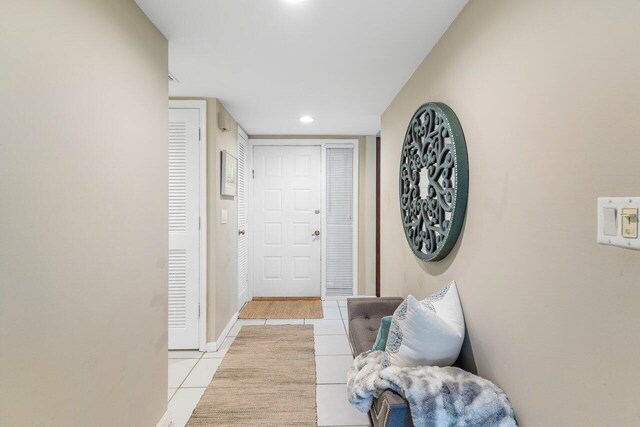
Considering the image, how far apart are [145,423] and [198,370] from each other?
1054 millimetres

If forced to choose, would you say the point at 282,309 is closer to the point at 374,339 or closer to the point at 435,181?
the point at 374,339

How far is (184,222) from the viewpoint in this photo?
3287 millimetres

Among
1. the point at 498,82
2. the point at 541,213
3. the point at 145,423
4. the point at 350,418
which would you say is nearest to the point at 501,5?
the point at 498,82

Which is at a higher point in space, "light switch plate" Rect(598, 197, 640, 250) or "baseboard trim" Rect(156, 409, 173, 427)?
"light switch plate" Rect(598, 197, 640, 250)

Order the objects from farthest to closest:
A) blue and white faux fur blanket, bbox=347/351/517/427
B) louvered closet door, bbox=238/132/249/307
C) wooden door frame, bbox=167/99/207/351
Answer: louvered closet door, bbox=238/132/249/307 → wooden door frame, bbox=167/99/207/351 → blue and white faux fur blanket, bbox=347/351/517/427

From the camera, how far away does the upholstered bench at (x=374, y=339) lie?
1364 mm

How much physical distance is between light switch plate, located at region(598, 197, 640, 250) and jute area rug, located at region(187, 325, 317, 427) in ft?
6.31

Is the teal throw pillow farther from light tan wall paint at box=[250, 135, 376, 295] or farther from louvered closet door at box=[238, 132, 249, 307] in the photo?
light tan wall paint at box=[250, 135, 376, 295]

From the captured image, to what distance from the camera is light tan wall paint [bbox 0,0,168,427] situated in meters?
1.04

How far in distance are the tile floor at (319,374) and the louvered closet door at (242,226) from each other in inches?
27.9

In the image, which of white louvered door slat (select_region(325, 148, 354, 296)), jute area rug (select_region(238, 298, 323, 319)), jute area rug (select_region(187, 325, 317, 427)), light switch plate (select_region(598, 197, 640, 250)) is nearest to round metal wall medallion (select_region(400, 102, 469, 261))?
light switch plate (select_region(598, 197, 640, 250))

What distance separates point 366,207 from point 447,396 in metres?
3.75

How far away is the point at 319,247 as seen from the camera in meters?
5.11

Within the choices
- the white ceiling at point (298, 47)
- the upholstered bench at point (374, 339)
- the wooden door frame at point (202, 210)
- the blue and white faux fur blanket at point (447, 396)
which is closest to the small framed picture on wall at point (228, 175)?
the wooden door frame at point (202, 210)
